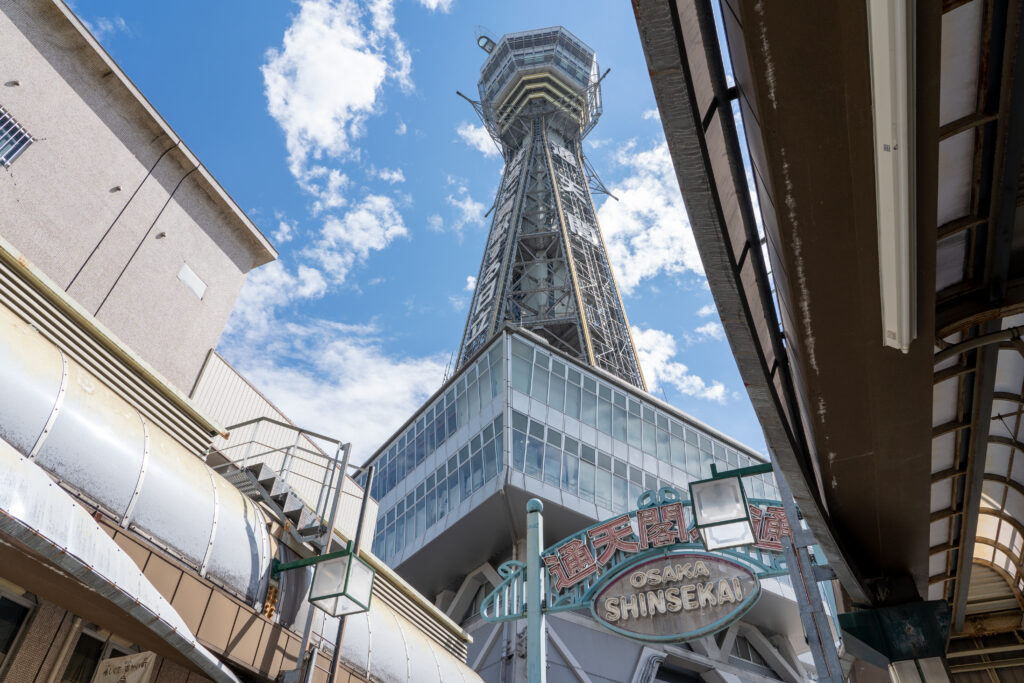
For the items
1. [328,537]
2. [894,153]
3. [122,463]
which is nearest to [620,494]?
[328,537]

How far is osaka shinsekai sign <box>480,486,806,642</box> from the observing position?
52.8 feet

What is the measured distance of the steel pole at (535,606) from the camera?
14.6 metres

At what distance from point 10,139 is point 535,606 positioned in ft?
47.1

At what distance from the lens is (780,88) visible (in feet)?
13.9

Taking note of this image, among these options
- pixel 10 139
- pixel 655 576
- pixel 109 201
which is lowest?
pixel 655 576

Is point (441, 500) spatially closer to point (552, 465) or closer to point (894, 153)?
point (552, 465)

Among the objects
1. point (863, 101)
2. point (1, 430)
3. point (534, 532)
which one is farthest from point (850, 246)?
point (534, 532)

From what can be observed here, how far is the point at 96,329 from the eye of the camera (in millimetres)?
11500

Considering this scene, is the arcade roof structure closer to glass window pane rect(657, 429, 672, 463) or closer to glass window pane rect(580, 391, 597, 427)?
glass window pane rect(580, 391, 597, 427)

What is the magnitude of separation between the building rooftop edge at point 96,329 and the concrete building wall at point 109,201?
7.48ft

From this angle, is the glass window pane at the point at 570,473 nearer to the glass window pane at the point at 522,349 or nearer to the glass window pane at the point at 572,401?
the glass window pane at the point at 572,401

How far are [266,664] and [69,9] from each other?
13.6m

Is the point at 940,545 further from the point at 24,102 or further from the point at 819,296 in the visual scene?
the point at 24,102

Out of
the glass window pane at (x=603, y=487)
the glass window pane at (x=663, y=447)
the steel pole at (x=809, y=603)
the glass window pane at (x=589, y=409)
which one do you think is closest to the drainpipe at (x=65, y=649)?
the steel pole at (x=809, y=603)
